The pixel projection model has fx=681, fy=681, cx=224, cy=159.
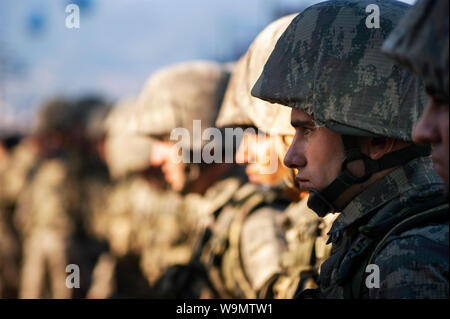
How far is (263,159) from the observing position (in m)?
4.83

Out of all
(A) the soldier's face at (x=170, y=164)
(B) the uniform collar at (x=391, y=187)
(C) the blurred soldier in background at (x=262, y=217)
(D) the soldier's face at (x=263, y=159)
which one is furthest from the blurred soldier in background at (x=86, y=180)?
(B) the uniform collar at (x=391, y=187)

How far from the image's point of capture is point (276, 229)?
484cm

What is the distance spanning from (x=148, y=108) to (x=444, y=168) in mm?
5508

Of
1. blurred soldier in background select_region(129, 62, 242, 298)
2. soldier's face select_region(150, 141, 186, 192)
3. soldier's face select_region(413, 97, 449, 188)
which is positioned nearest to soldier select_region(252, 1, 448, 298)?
soldier's face select_region(413, 97, 449, 188)

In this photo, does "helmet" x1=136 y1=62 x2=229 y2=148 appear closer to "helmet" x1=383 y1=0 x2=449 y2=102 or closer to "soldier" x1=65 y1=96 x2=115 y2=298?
"soldier" x1=65 y1=96 x2=115 y2=298

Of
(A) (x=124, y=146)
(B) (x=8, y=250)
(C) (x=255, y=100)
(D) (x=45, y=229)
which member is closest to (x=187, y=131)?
(C) (x=255, y=100)

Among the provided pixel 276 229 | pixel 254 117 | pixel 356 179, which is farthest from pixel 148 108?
pixel 356 179

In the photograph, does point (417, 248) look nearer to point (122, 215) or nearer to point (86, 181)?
point (122, 215)

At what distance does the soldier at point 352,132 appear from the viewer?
2.38m

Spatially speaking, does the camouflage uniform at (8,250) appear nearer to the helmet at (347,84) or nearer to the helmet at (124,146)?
the helmet at (124,146)

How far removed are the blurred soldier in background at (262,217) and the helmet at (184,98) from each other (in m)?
1.27

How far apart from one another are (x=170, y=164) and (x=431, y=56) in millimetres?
5283

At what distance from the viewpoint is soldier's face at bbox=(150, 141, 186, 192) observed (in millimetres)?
6814

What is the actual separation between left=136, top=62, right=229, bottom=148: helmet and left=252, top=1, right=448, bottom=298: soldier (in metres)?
4.04
